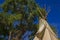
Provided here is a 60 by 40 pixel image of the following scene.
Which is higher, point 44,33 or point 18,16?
point 18,16

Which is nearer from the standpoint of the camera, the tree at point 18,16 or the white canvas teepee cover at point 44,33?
the white canvas teepee cover at point 44,33

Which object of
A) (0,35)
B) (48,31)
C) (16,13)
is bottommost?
(48,31)

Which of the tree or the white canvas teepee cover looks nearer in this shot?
the white canvas teepee cover

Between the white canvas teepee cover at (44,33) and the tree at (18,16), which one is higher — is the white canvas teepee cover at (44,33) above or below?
below

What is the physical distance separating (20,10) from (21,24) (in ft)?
2.16

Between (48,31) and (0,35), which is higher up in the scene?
(0,35)

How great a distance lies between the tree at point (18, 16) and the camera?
31.3ft

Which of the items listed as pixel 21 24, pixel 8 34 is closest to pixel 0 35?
pixel 8 34

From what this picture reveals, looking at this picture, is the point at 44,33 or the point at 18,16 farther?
the point at 18,16

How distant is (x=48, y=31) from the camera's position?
25.9 feet

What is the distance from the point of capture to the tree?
31.3 feet

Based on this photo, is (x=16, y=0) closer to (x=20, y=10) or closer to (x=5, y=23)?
(x=20, y=10)

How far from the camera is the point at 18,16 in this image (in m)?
9.45

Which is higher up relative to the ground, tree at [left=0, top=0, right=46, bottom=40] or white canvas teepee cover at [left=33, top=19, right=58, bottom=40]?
tree at [left=0, top=0, right=46, bottom=40]
